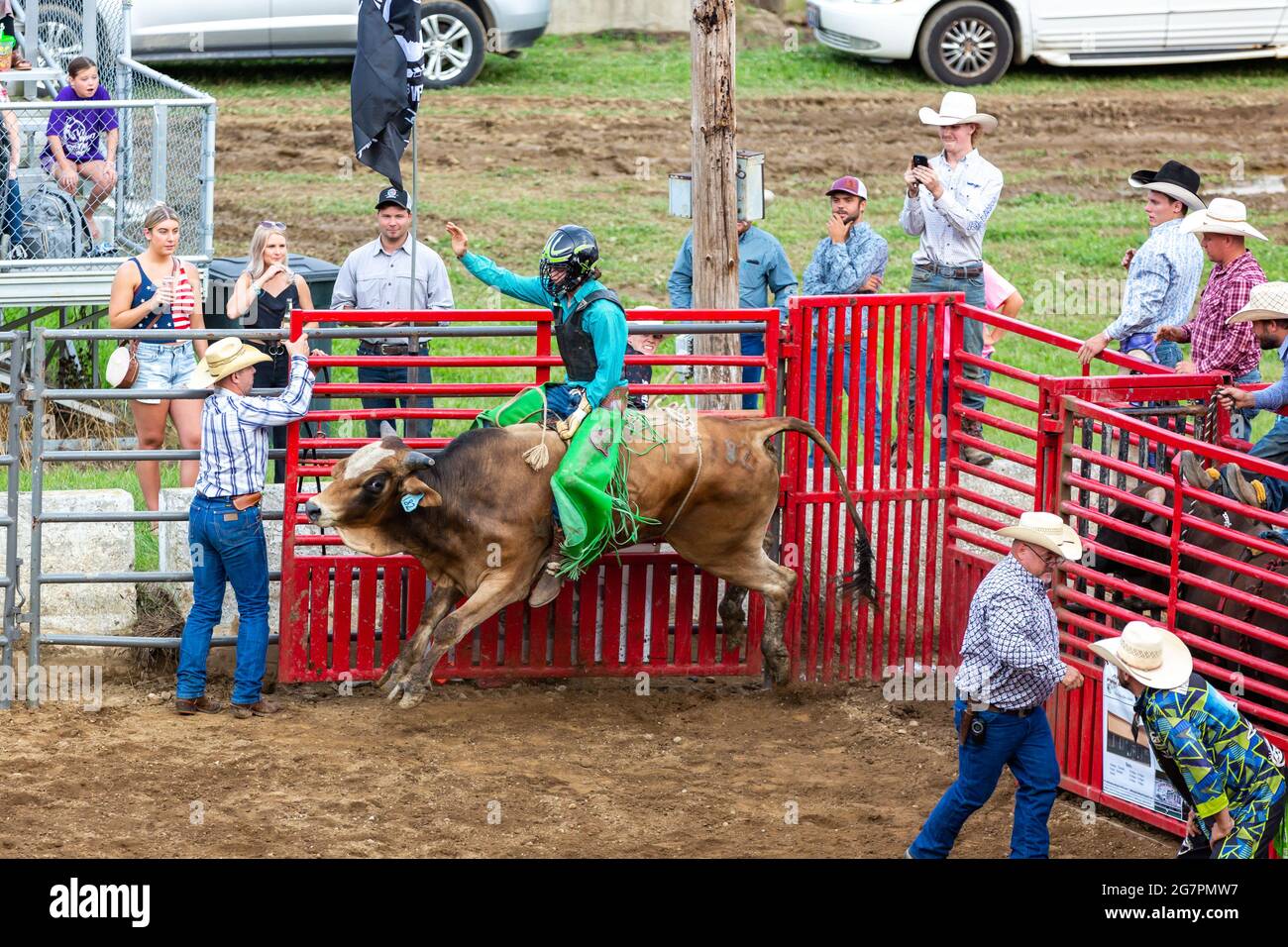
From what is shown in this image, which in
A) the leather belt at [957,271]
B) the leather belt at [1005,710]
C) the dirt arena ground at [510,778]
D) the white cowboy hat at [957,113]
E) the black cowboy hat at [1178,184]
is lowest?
the dirt arena ground at [510,778]

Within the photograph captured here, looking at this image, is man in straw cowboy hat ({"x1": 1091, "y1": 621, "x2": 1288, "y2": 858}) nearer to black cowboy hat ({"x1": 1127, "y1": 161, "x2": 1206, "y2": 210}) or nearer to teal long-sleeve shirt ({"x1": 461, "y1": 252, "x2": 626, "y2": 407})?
teal long-sleeve shirt ({"x1": 461, "y1": 252, "x2": 626, "y2": 407})

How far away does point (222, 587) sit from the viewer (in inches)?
405

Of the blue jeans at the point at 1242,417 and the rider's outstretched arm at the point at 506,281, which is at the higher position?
the rider's outstretched arm at the point at 506,281

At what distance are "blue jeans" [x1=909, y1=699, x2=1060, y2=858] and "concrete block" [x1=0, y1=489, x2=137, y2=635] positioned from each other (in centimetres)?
522

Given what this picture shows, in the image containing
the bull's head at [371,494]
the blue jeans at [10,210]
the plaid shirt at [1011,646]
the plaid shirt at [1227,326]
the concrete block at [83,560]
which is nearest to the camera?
the plaid shirt at [1011,646]

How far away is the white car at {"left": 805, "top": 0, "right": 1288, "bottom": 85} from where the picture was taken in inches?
843

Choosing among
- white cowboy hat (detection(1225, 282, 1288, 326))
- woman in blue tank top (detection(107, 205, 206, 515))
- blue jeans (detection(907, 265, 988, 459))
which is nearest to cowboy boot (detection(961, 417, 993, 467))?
blue jeans (detection(907, 265, 988, 459))

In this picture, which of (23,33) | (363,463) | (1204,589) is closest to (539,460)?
(363,463)

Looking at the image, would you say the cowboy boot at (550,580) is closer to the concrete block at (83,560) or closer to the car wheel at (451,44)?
the concrete block at (83,560)

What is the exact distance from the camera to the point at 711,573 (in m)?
10.7

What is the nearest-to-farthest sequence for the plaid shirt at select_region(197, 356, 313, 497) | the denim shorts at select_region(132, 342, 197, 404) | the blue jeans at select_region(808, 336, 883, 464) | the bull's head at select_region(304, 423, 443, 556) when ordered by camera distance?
the bull's head at select_region(304, 423, 443, 556) → the plaid shirt at select_region(197, 356, 313, 497) → the blue jeans at select_region(808, 336, 883, 464) → the denim shorts at select_region(132, 342, 197, 404)

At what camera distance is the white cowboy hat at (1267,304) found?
1006 centimetres

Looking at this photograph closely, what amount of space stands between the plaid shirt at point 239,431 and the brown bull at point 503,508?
18.8 inches

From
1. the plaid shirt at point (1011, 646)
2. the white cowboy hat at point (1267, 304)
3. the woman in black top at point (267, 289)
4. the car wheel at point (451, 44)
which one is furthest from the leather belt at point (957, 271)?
the car wheel at point (451, 44)
